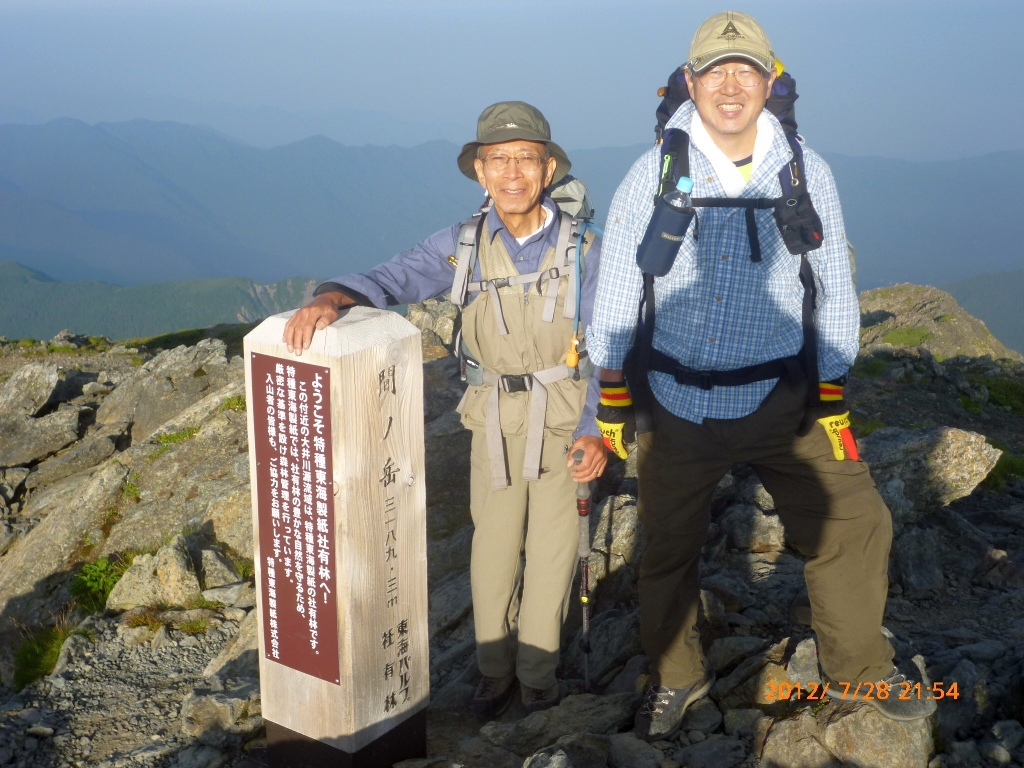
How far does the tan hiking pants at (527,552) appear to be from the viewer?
6426 millimetres

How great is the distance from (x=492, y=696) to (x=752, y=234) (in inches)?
165

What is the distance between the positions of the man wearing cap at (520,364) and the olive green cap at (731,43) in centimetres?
145

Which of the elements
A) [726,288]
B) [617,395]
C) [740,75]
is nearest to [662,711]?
[617,395]

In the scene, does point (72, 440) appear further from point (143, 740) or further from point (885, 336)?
point (885, 336)

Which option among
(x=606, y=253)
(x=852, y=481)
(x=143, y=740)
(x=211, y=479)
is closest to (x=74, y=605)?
(x=211, y=479)

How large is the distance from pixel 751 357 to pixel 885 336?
41355 millimetres

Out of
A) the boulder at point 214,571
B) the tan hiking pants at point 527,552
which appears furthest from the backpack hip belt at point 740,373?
the boulder at point 214,571

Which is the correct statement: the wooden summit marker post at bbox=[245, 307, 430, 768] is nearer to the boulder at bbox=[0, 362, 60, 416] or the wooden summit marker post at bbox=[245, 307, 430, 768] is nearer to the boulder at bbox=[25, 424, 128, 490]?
the boulder at bbox=[25, 424, 128, 490]

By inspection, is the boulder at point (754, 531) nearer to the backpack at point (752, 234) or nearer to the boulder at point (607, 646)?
the boulder at point (607, 646)

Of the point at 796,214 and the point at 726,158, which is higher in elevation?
the point at 726,158

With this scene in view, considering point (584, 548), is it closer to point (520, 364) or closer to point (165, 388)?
point (520, 364)

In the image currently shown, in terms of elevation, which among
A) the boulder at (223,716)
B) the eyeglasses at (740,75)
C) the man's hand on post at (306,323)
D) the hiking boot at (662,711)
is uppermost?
the eyeglasses at (740,75)

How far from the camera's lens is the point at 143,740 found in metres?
7.58
